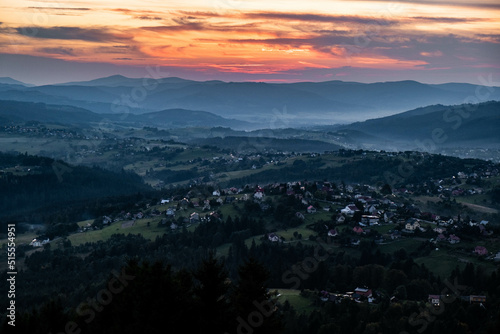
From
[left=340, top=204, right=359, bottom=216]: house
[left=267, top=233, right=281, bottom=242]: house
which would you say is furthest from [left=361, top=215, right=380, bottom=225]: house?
[left=267, top=233, right=281, bottom=242]: house

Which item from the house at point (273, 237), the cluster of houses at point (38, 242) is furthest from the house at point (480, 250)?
the cluster of houses at point (38, 242)

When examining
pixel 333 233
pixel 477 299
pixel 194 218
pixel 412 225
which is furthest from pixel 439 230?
pixel 194 218

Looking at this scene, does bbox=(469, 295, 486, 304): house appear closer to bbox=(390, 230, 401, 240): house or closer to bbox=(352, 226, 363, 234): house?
bbox=(390, 230, 401, 240): house

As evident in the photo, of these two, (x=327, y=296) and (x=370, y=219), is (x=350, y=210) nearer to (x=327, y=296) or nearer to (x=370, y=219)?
(x=370, y=219)

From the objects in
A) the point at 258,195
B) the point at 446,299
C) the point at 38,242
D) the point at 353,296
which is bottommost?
the point at 38,242

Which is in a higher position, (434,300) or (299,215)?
(434,300)

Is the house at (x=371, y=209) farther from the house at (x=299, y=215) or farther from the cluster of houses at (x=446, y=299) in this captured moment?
the cluster of houses at (x=446, y=299)

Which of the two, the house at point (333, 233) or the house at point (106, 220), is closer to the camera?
the house at point (333, 233)

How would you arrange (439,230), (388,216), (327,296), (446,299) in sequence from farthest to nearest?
(388,216) < (439,230) < (327,296) < (446,299)

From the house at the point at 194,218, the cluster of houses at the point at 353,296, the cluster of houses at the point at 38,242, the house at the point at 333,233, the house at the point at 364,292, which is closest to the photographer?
the cluster of houses at the point at 353,296
